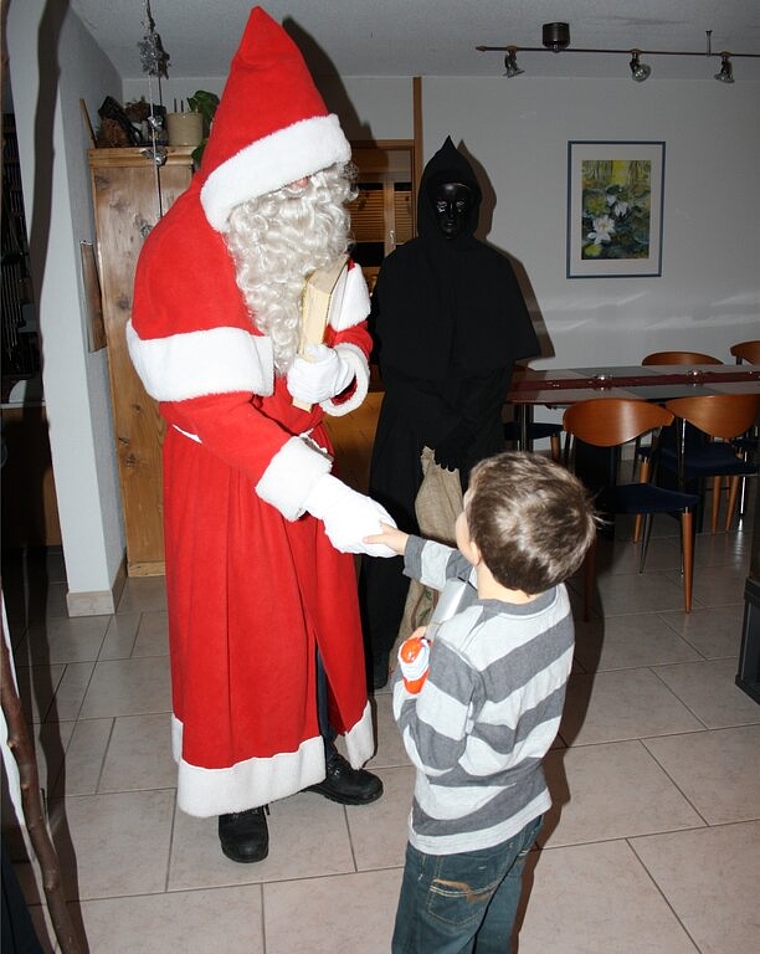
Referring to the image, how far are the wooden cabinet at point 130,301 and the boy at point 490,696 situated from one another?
2627 mm

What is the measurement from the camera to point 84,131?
3.56 metres

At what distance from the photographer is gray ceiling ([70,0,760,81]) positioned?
399 cm

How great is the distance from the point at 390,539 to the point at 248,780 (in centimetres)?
82

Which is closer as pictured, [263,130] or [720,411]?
[263,130]

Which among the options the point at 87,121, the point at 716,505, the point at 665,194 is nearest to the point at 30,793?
the point at 87,121

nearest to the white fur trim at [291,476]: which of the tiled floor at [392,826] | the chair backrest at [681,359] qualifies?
the tiled floor at [392,826]

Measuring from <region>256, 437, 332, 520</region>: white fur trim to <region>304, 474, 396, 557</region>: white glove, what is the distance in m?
0.02

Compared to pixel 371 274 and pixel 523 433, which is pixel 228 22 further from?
pixel 371 274

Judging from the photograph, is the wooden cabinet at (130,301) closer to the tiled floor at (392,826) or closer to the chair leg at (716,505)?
the tiled floor at (392,826)

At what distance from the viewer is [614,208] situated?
5.98 metres

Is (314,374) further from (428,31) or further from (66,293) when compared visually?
(428,31)

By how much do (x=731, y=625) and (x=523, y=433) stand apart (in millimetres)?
1173

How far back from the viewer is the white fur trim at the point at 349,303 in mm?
2004

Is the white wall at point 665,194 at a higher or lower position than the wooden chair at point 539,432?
higher
